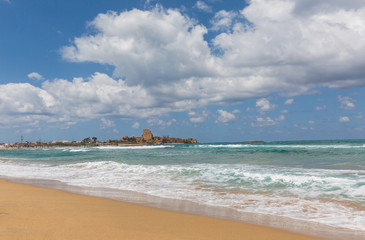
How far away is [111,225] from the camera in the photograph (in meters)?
4.05

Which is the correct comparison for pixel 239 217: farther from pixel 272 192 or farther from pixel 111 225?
pixel 272 192

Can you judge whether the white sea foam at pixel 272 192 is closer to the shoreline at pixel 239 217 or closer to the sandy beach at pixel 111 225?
the shoreline at pixel 239 217

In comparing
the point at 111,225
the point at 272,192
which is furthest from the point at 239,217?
the point at 272,192

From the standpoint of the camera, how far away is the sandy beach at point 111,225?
3.53 metres

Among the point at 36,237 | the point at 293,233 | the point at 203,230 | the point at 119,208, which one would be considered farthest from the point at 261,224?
the point at 36,237

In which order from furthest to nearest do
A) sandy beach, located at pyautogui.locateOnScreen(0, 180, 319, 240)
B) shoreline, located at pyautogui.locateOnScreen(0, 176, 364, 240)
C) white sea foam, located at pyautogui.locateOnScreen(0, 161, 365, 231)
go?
1. white sea foam, located at pyautogui.locateOnScreen(0, 161, 365, 231)
2. shoreline, located at pyautogui.locateOnScreen(0, 176, 364, 240)
3. sandy beach, located at pyautogui.locateOnScreen(0, 180, 319, 240)

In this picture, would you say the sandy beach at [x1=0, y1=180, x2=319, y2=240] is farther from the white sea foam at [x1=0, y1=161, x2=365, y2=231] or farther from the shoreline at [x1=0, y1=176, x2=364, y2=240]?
the white sea foam at [x1=0, y1=161, x2=365, y2=231]

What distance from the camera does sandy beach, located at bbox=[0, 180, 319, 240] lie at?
3.53 metres

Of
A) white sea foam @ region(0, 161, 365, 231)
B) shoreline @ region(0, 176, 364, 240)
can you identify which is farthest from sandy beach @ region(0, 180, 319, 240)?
white sea foam @ region(0, 161, 365, 231)

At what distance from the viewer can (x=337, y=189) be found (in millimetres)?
7559

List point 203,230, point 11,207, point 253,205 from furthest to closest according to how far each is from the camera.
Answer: point 253,205, point 11,207, point 203,230

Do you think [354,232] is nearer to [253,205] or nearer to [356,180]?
[253,205]

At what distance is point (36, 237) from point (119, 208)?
2416 millimetres

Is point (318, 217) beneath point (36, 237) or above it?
beneath
